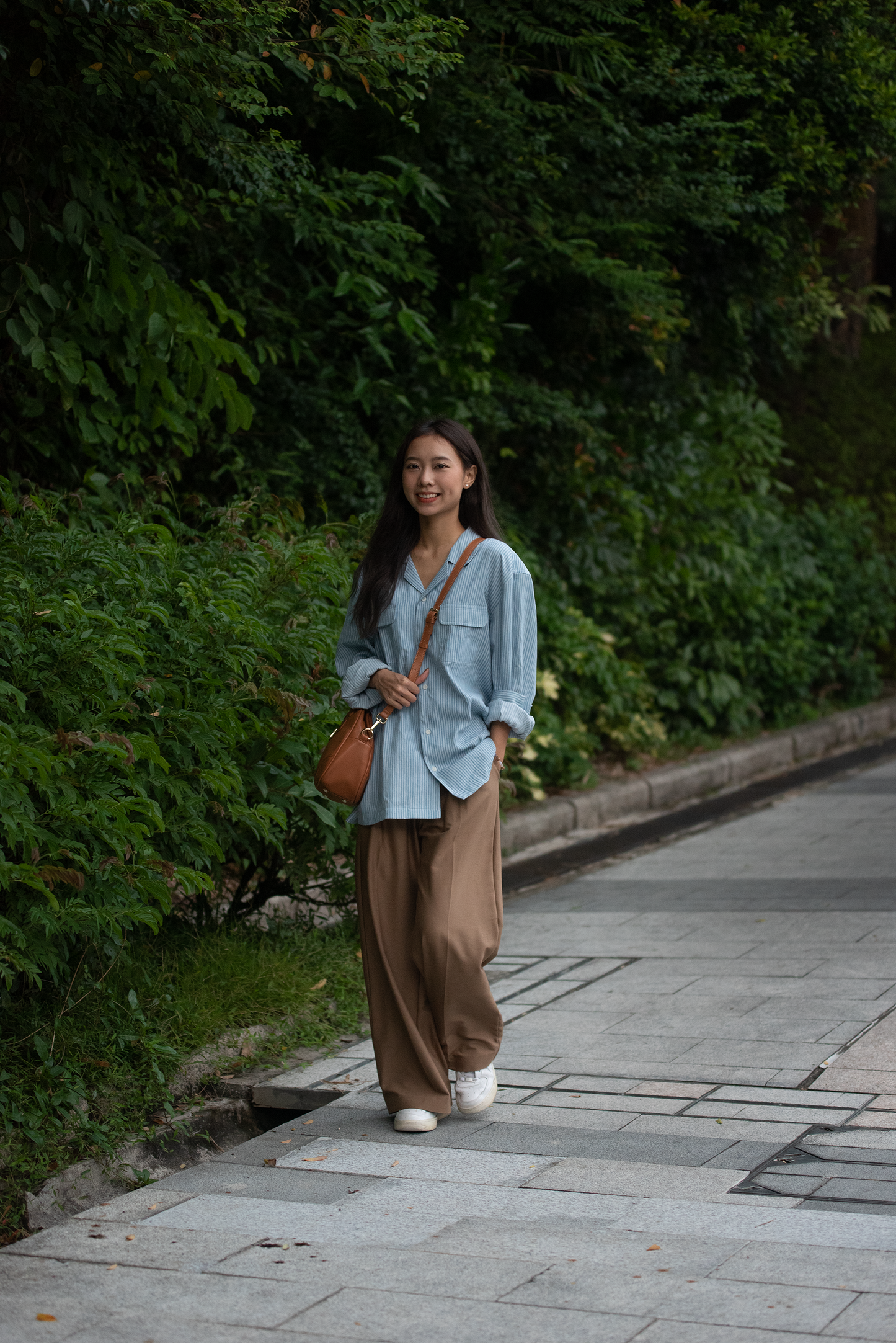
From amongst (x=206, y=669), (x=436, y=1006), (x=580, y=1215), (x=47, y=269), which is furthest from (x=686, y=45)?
(x=580, y=1215)

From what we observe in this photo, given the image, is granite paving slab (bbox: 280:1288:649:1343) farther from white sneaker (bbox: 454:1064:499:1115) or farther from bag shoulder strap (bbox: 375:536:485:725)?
bag shoulder strap (bbox: 375:536:485:725)

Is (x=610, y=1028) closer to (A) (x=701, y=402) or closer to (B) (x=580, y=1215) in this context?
(B) (x=580, y=1215)

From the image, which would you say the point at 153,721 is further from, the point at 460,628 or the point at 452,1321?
the point at 452,1321

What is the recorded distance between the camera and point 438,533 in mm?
4145

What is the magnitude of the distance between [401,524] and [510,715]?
0.66 metres

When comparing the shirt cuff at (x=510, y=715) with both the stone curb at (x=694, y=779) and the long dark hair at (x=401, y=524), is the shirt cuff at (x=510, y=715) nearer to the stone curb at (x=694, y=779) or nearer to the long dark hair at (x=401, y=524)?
the long dark hair at (x=401, y=524)

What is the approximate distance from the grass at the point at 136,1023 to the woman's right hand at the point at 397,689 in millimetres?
1027

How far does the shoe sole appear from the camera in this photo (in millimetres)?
4039

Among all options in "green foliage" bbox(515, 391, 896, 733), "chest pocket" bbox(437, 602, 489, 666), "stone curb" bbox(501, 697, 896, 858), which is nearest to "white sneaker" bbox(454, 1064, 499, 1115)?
"chest pocket" bbox(437, 602, 489, 666)

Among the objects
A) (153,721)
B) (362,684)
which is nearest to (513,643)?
(362,684)

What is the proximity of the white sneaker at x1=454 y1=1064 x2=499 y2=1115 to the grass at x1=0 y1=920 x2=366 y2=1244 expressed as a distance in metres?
0.82

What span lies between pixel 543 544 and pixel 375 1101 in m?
6.40

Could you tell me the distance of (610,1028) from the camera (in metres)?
4.84

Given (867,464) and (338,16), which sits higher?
(338,16)
